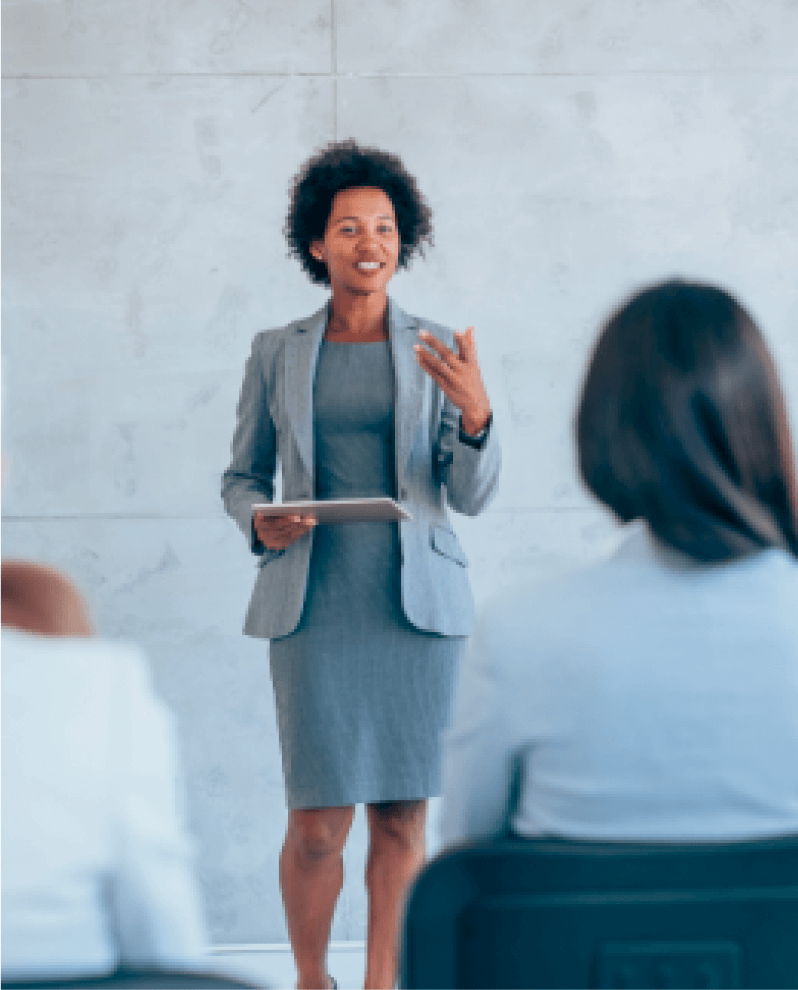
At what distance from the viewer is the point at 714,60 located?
3434mm

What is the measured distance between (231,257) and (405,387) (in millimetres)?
1158

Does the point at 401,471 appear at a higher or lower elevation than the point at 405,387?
lower

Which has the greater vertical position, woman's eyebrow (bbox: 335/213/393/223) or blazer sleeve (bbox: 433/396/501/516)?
woman's eyebrow (bbox: 335/213/393/223)

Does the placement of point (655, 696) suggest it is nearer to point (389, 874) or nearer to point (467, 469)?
point (467, 469)

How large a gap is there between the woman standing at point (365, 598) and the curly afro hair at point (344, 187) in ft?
0.58

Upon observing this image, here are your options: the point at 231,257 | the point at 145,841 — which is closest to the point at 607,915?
the point at 145,841

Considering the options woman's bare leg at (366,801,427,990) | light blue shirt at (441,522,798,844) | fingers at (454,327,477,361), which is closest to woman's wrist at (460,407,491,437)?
fingers at (454,327,477,361)

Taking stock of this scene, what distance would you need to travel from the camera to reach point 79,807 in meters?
0.91

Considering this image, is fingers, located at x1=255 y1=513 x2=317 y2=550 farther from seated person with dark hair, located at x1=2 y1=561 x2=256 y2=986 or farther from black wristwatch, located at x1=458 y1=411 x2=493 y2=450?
seated person with dark hair, located at x1=2 y1=561 x2=256 y2=986

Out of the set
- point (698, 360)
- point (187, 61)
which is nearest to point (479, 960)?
point (698, 360)

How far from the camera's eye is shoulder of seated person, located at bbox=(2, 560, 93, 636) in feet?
3.10

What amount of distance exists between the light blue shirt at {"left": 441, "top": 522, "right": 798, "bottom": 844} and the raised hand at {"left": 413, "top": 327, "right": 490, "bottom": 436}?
1.32 meters

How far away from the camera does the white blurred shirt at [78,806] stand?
0.90 meters

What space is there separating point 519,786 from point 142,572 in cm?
245
